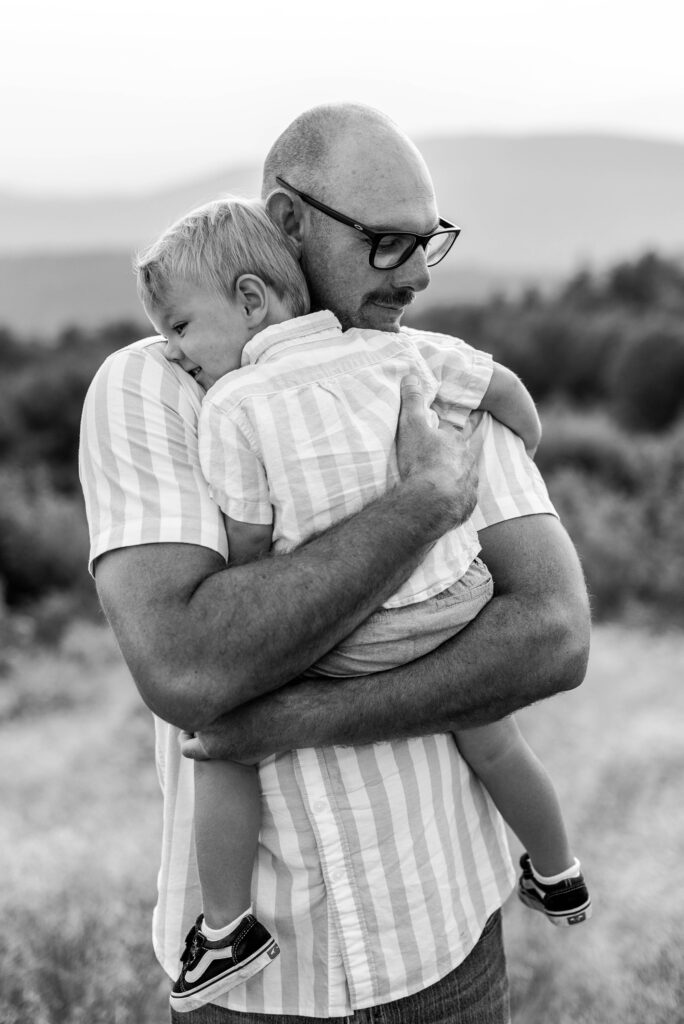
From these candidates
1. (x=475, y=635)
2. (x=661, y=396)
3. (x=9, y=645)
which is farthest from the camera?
(x=661, y=396)

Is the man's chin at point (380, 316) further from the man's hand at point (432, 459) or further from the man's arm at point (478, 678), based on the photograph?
the man's arm at point (478, 678)

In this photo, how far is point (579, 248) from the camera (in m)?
43.8

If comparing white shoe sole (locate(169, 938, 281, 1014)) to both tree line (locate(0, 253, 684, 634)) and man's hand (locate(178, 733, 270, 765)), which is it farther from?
tree line (locate(0, 253, 684, 634))

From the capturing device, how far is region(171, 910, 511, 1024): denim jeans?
71.6 inches

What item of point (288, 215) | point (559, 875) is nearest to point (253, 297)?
point (288, 215)

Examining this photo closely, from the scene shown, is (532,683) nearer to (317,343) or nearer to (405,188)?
(317,343)

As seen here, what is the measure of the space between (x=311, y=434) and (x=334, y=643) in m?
0.37

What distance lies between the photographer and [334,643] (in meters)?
1.67

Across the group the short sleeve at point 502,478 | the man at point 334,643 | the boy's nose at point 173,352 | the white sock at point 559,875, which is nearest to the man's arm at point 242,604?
the man at point 334,643

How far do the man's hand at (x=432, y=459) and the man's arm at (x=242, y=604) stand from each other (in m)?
0.05

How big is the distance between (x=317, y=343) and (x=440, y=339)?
38cm

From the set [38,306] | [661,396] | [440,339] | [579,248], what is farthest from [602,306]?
[440,339]

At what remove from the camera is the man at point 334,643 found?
163 cm

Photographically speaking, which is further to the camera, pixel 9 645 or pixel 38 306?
pixel 38 306
